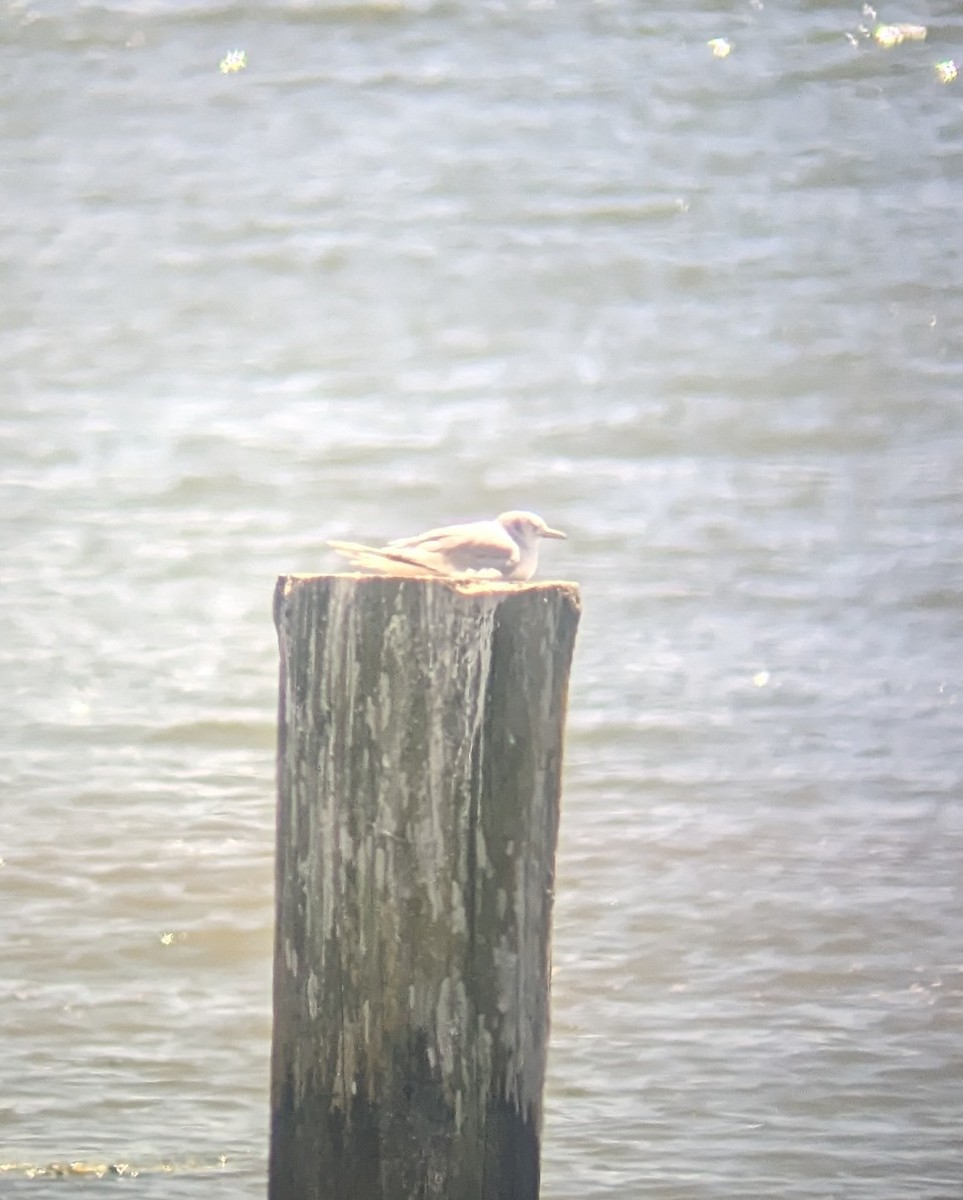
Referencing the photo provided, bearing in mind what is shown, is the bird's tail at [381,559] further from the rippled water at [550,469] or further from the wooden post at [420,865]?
the rippled water at [550,469]

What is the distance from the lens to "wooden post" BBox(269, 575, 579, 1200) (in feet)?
4.73

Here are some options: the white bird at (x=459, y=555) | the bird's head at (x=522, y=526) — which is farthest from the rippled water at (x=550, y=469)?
the white bird at (x=459, y=555)

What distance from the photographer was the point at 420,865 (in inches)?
57.1

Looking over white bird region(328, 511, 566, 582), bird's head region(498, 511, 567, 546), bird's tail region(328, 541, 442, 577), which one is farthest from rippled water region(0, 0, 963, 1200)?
bird's tail region(328, 541, 442, 577)

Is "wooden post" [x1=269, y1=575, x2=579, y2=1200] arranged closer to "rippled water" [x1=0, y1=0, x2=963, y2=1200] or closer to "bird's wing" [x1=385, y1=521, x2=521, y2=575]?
"bird's wing" [x1=385, y1=521, x2=521, y2=575]

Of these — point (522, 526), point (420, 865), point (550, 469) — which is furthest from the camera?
point (550, 469)

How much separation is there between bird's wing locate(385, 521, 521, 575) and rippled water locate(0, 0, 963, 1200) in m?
0.71

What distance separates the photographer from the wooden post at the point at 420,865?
1442 mm

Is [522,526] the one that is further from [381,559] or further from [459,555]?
[381,559]

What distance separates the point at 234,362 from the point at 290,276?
183 millimetres

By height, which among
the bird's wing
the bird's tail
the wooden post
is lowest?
the wooden post

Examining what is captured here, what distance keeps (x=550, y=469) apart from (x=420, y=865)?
1444 millimetres

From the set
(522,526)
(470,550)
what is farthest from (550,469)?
(470,550)

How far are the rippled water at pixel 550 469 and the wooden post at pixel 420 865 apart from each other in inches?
49.9
